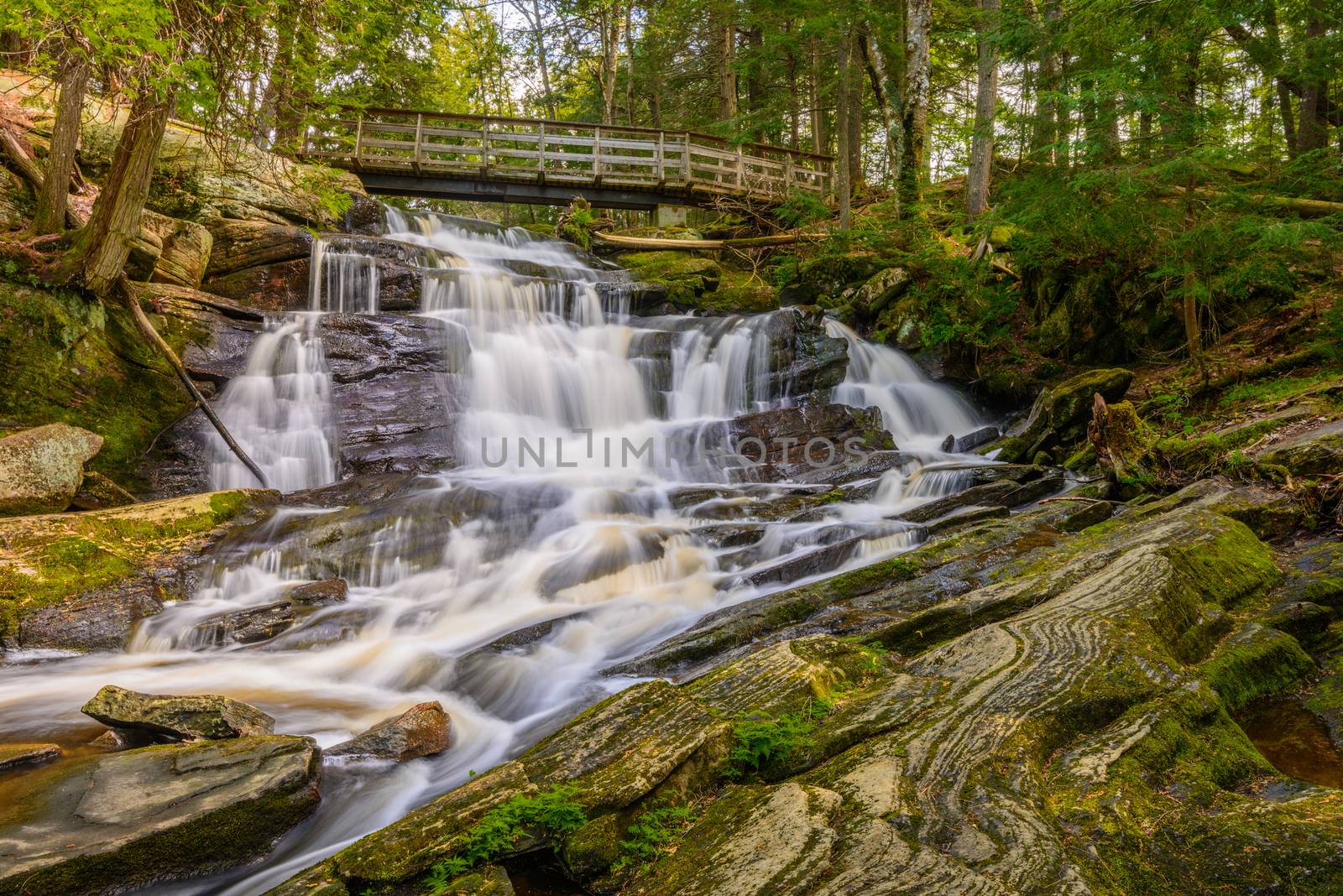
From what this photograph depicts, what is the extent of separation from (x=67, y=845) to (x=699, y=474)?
26.3 ft

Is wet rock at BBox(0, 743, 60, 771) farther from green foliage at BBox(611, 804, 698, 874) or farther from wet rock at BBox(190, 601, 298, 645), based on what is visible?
green foliage at BBox(611, 804, 698, 874)

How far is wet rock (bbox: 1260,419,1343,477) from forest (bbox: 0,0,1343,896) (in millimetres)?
72

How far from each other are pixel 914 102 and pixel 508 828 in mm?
14968

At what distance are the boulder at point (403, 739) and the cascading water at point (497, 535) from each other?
0.28 feet

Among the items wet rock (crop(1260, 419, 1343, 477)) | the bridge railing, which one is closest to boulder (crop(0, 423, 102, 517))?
wet rock (crop(1260, 419, 1343, 477))

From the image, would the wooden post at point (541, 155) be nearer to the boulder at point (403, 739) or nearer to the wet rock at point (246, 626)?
the wet rock at point (246, 626)

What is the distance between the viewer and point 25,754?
3754 millimetres

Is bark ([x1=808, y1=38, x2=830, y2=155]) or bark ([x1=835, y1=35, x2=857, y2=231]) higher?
bark ([x1=808, y1=38, x2=830, y2=155])

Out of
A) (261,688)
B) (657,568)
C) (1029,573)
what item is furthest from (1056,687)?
(261,688)

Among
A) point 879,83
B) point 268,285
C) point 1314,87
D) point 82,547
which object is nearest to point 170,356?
point 82,547

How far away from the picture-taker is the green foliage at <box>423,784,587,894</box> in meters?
2.41

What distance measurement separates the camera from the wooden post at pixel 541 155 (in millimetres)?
18531

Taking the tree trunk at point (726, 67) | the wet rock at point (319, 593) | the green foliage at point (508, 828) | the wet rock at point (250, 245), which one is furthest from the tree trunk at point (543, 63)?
the green foliage at point (508, 828)

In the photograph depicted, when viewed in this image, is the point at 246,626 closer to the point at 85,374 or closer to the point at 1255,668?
the point at 85,374
